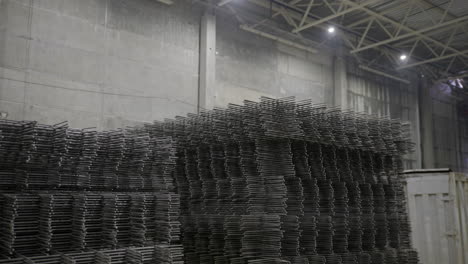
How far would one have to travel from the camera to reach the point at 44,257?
573 centimetres

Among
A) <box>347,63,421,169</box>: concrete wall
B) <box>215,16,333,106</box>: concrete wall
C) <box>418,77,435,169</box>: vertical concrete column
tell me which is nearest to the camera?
<box>215,16,333,106</box>: concrete wall

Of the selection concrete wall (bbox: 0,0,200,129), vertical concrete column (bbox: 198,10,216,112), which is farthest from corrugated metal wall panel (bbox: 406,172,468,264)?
concrete wall (bbox: 0,0,200,129)

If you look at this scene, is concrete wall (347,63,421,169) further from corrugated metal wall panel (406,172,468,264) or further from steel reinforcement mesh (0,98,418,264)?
steel reinforcement mesh (0,98,418,264)

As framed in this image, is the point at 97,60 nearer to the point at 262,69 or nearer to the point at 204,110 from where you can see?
the point at 204,110

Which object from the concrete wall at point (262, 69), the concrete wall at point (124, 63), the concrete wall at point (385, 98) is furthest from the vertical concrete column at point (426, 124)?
the concrete wall at point (124, 63)

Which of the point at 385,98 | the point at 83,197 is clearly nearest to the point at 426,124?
the point at 385,98

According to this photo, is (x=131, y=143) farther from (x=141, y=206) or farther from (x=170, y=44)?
(x=170, y=44)

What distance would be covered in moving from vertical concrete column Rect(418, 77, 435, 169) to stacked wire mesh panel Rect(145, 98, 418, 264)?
14766 millimetres

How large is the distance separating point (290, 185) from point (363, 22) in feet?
39.9

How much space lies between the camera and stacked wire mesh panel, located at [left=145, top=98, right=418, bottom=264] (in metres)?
7.75

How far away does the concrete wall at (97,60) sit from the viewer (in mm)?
11023

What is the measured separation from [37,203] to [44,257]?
70cm

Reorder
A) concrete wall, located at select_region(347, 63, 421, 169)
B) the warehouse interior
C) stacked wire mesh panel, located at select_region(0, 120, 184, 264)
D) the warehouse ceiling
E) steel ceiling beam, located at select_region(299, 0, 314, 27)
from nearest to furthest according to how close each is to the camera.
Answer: stacked wire mesh panel, located at select_region(0, 120, 184, 264), the warehouse interior, steel ceiling beam, located at select_region(299, 0, 314, 27), the warehouse ceiling, concrete wall, located at select_region(347, 63, 421, 169)

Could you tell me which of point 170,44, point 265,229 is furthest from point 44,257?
point 170,44
